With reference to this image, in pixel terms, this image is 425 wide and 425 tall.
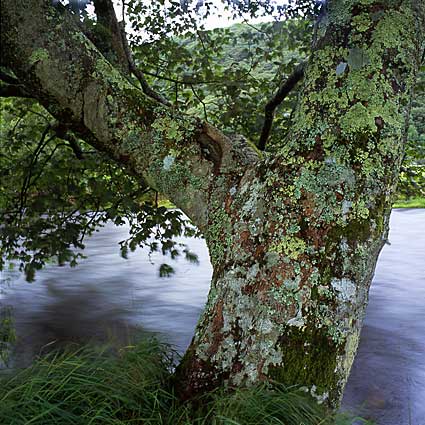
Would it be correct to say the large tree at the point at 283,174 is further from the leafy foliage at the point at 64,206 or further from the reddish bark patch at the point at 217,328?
the leafy foliage at the point at 64,206

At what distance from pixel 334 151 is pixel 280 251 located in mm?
421

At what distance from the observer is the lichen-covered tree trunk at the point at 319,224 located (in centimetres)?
200

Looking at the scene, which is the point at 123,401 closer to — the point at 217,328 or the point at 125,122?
the point at 217,328

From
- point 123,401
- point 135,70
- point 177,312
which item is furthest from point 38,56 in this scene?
point 177,312

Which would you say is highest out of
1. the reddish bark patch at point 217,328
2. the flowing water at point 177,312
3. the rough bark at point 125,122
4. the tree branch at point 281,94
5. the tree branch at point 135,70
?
the tree branch at point 135,70

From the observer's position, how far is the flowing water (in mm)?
5466

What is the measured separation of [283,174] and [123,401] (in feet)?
3.30

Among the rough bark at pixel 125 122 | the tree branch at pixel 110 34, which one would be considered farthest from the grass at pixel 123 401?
the tree branch at pixel 110 34

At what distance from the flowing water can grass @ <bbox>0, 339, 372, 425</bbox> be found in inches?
103

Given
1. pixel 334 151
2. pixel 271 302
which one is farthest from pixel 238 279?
pixel 334 151

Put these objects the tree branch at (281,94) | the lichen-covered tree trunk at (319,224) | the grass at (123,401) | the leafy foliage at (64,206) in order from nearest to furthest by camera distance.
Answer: the grass at (123,401) < the lichen-covered tree trunk at (319,224) < the tree branch at (281,94) < the leafy foliage at (64,206)

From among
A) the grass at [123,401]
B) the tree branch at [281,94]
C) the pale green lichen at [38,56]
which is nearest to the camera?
the grass at [123,401]

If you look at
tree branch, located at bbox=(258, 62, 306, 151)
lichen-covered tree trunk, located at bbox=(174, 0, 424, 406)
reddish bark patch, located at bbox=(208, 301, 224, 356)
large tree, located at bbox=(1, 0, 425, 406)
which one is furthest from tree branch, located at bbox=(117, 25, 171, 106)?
reddish bark patch, located at bbox=(208, 301, 224, 356)

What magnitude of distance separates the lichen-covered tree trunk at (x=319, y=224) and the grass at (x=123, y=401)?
9 cm
